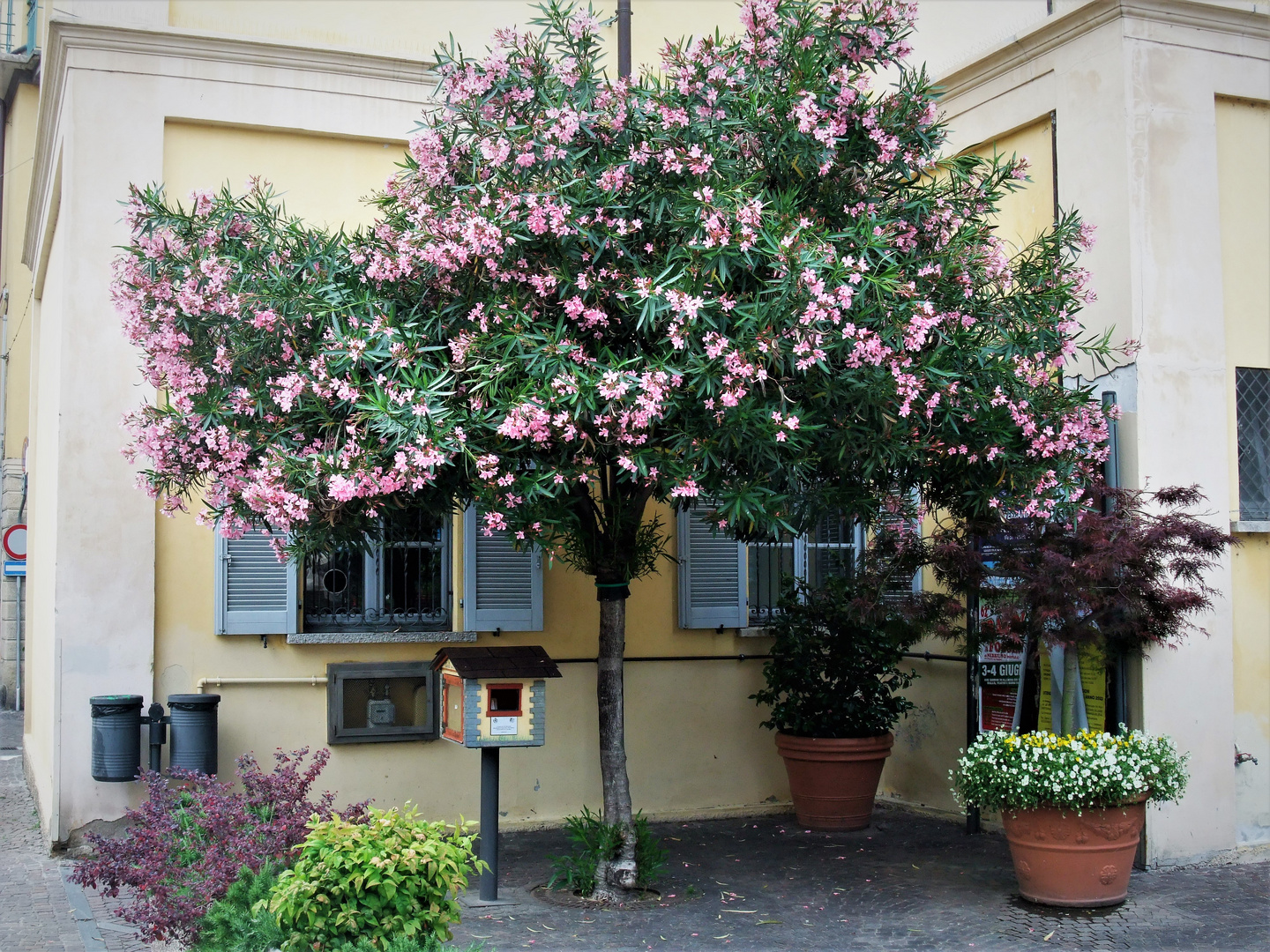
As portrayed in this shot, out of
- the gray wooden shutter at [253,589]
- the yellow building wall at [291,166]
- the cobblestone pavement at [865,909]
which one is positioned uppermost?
the yellow building wall at [291,166]

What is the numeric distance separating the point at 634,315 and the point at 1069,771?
338 centimetres

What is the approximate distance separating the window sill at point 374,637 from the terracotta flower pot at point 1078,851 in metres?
4.07

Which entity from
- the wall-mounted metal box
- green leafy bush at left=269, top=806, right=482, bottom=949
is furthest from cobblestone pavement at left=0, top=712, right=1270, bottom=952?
green leafy bush at left=269, top=806, right=482, bottom=949

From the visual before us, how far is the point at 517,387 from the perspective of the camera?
5.57 meters

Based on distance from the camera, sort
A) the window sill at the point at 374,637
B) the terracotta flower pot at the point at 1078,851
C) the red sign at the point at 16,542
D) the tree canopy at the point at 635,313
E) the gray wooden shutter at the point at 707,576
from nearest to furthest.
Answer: the tree canopy at the point at 635,313 → the terracotta flower pot at the point at 1078,851 → the window sill at the point at 374,637 → the gray wooden shutter at the point at 707,576 → the red sign at the point at 16,542

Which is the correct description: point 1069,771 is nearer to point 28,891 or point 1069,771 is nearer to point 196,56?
point 28,891

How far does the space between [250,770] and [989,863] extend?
191 inches

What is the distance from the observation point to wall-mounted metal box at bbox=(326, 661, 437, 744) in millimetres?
8430

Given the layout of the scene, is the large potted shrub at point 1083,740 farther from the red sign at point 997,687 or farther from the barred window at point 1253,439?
the red sign at point 997,687

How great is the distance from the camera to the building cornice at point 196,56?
820 centimetres

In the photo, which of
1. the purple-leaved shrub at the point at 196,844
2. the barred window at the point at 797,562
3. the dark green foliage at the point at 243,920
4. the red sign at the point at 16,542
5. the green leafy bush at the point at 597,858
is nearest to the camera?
the dark green foliage at the point at 243,920

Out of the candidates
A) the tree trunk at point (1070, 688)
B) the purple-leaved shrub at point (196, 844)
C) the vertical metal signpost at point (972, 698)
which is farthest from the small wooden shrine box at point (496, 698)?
the vertical metal signpost at point (972, 698)

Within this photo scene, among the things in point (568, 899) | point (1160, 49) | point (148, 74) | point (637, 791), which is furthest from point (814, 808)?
point (148, 74)

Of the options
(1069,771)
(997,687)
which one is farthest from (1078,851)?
(997,687)
